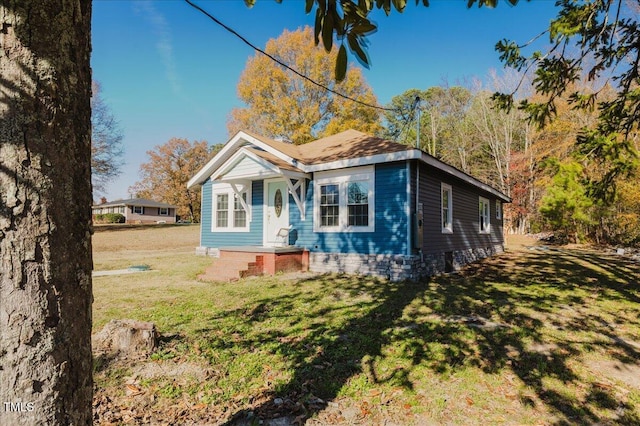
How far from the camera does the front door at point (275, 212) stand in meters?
11.2

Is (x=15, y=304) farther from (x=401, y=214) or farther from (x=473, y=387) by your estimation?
(x=401, y=214)

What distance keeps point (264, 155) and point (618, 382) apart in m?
9.30

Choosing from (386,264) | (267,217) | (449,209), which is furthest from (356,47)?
(449,209)

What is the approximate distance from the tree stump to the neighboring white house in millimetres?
48975

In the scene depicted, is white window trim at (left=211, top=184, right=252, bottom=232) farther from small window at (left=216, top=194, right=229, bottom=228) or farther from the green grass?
the green grass

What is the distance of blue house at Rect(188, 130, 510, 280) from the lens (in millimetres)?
8953

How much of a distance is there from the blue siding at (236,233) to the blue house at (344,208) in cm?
4

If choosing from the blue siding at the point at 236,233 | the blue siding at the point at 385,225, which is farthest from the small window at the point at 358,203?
the blue siding at the point at 236,233

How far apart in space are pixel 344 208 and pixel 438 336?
5.67 metres

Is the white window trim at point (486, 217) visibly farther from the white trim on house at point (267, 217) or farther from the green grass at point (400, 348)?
the white trim on house at point (267, 217)

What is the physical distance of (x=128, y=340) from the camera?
392 centimetres

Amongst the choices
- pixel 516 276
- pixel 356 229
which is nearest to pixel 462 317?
pixel 356 229

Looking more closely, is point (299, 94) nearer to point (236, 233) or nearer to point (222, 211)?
point (222, 211)

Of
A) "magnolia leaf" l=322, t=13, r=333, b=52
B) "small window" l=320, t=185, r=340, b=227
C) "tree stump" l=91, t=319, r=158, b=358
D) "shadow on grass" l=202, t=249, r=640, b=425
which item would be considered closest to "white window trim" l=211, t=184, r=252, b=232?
"small window" l=320, t=185, r=340, b=227
